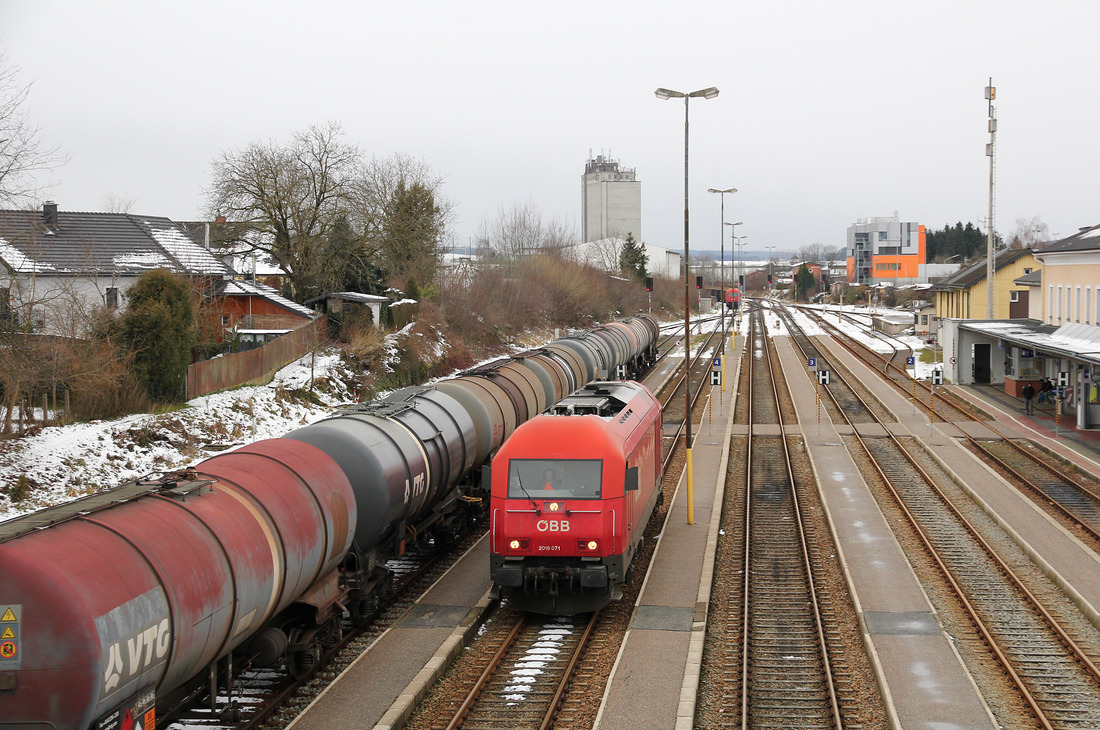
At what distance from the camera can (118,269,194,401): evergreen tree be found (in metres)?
24.2

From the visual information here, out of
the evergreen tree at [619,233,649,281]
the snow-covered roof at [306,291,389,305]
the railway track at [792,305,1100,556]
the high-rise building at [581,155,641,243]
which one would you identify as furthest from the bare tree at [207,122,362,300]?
the high-rise building at [581,155,641,243]

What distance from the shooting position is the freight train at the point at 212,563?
25.6 ft

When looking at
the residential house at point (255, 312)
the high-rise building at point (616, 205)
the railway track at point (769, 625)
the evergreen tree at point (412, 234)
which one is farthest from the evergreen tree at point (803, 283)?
the railway track at point (769, 625)

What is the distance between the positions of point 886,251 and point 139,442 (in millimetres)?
159740

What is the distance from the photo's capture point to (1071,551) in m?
18.4

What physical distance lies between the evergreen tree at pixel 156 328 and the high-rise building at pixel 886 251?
130239mm

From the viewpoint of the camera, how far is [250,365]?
30906 millimetres

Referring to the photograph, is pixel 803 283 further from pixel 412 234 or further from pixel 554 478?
pixel 554 478

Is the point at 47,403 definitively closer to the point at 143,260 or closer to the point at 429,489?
the point at 429,489

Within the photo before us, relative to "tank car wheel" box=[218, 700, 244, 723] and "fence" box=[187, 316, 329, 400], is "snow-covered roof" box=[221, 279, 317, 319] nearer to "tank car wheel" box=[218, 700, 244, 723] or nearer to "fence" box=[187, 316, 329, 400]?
"fence" box=[187, 316, 329, 400]

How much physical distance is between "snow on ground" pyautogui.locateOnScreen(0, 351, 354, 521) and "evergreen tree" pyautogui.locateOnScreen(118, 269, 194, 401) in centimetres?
107

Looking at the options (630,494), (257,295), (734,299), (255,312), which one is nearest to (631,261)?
(734,299)

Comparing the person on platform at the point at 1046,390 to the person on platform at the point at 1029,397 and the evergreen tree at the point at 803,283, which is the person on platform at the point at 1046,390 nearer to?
the person on platform at the point at 1029,397

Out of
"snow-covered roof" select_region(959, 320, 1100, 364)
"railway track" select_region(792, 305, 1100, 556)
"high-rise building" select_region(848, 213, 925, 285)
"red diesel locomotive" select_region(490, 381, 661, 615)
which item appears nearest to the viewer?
"red diesel locomotive" select_region(490, 381, 661, 615)
